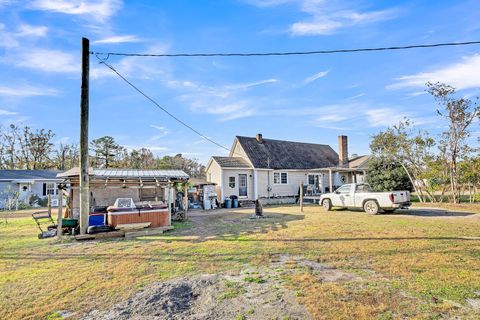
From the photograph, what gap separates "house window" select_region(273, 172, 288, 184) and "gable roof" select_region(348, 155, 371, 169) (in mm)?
7131

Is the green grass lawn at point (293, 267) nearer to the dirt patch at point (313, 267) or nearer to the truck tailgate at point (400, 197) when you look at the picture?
the dirt patch at point (313, 267)

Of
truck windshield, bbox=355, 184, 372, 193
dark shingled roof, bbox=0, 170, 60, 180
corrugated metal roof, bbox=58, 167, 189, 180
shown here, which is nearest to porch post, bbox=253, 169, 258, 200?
truck windshield, bbox=355, 184, 372, 193

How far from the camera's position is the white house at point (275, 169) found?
22.8 metres

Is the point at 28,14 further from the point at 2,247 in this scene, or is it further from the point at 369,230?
the point at 369,230

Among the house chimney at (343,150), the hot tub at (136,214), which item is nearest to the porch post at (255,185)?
the house chimney at (343,150)

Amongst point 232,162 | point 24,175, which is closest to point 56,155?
point 24,175

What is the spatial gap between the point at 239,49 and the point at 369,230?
28.3ft

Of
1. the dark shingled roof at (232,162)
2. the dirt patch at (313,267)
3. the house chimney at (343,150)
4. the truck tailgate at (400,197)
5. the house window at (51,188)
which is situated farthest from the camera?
the house window at (51,188)

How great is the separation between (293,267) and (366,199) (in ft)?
35.4

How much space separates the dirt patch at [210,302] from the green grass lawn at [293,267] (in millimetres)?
314

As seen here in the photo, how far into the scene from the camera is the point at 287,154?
27469 millimetres

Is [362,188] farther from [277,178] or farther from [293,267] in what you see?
[293,267]

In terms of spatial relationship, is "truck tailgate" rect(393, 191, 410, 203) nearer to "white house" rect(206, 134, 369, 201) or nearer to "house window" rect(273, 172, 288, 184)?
"white house" rect(206, 134, 369, 201)

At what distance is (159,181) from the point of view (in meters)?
12.6
